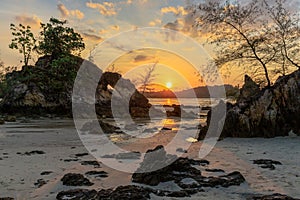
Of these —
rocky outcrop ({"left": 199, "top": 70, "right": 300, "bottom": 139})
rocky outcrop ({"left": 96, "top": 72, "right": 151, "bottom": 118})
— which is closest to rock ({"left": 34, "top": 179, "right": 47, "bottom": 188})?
rocky outcrop ({"left": 199, "top": 70, "right": 300, "bottom": 139})

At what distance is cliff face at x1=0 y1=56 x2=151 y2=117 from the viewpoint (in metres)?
30.6

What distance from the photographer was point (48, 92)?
32.9m

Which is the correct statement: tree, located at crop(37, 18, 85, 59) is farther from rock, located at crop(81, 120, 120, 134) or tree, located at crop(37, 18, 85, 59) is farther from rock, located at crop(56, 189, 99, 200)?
rock, located at crop(56, 189, 99, 200)

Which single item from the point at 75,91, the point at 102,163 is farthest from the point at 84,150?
the point at 75,91

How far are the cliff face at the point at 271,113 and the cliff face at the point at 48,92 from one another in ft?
67.5

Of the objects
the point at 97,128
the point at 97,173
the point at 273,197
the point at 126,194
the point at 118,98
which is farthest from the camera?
the point at 118,98

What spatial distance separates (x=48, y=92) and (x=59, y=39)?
24.6 feet

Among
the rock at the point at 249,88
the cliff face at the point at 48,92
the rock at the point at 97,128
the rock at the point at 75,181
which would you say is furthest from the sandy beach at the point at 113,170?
the cliff face at the point at 48,92

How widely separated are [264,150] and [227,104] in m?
A: 5.73

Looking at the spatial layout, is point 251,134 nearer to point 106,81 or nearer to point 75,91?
point 75,91

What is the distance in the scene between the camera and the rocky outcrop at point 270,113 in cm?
1392

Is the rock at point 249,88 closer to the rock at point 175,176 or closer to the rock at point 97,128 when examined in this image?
the rock at point 97,128

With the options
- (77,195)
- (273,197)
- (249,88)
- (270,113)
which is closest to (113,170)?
(77,195)

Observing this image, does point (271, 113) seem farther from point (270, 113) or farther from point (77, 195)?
point (77, 195)
